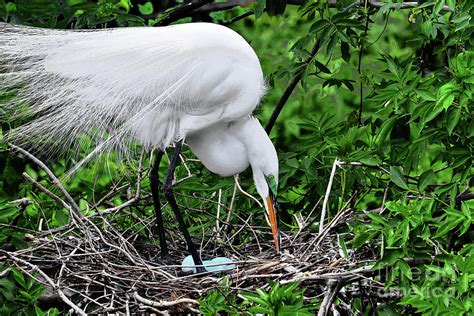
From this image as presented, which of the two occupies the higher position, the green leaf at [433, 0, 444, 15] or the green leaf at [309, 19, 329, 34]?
the green leaf at [433, 0, 444, 15]

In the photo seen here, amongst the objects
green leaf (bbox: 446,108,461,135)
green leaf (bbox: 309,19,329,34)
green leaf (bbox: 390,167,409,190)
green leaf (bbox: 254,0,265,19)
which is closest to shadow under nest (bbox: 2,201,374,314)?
green leaf (bbox: 390,167,409,190)

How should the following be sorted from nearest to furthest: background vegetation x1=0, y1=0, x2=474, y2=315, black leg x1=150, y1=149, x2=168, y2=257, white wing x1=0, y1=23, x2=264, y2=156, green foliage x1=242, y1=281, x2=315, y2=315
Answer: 1. green foliage x1=242, y1=281, x2=315, y2=315
2. background vegetation x1=0, y1=0, x2=474, y2=315
3. white wing x1=0, y1=23, x2=264, y2=156
4. black leg x1=150, y1=149, x2=168, y2=257

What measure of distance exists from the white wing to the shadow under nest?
0.33 meters

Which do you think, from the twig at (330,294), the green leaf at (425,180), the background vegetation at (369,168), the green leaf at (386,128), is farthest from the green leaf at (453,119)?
the twig at (330,294)

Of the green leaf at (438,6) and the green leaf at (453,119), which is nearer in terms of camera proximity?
the green leaf at (453,119)

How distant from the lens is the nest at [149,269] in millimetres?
2867

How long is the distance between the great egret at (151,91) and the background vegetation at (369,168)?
123 millimetres

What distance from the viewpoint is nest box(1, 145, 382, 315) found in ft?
9.41

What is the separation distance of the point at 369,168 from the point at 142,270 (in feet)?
2.50

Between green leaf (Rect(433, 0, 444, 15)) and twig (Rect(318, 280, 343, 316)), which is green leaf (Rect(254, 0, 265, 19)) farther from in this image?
twig (Rect(318, 280, 343, 316))

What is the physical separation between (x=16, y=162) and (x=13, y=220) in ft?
1.27

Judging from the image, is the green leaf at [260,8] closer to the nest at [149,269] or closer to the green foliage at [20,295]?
the nest at [149,269]

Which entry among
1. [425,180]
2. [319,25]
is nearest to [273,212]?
[319,25]

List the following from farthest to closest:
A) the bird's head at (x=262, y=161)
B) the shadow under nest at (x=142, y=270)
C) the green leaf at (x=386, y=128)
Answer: the bird's head at (x=262, y=161) → the green leaf at (x=386, y=128) → the shadow under nest at (x=142, y=270)
